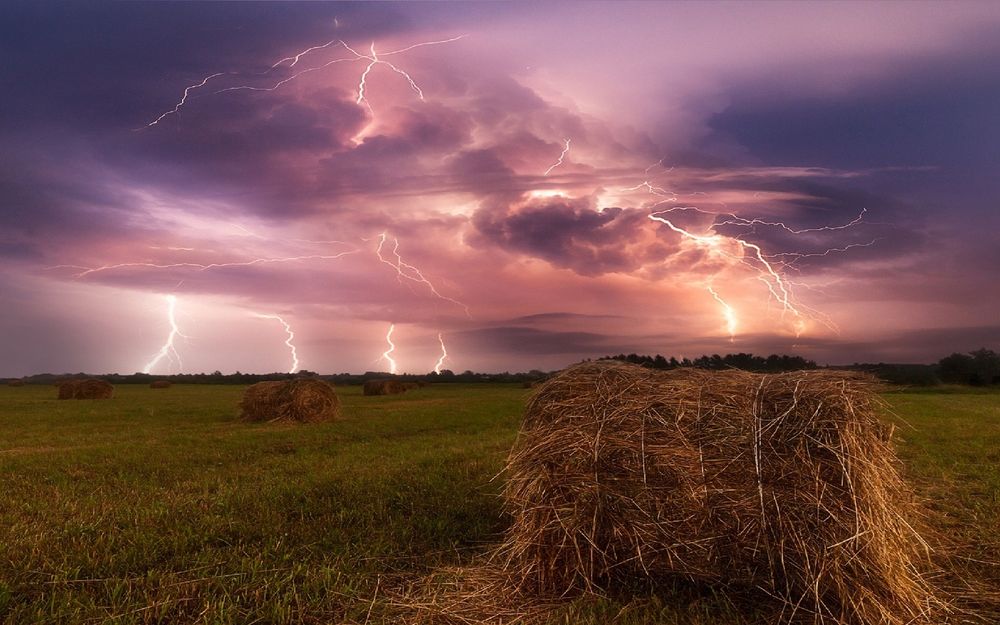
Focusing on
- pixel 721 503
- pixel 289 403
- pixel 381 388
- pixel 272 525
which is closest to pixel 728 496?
pixel 721 503

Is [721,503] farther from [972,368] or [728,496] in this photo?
[972,368]

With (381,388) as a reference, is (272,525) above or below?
below

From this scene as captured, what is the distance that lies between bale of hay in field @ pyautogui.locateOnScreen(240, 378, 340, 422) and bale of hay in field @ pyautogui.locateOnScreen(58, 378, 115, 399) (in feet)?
71.9

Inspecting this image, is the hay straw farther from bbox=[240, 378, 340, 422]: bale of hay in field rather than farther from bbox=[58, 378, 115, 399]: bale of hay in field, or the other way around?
bbox=[58, 378, 115, 399]: bale of hay in field

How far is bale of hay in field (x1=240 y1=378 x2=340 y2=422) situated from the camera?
23750mm

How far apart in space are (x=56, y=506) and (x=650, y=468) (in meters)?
8.38

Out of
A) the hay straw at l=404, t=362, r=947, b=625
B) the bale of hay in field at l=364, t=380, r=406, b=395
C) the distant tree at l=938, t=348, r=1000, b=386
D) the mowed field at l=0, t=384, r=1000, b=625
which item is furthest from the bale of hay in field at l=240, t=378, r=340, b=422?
the distant tree at l=938, t=348, r=1000, b=386

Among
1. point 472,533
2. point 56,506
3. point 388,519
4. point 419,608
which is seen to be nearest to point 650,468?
point 419,608

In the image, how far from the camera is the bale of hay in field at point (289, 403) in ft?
77.9

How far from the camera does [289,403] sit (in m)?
24.0

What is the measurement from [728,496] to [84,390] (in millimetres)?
44768

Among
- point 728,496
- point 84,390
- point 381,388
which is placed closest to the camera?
point 728,496

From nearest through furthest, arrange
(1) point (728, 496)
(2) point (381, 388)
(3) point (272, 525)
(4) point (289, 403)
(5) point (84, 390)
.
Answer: (1) point (728, 496) → (3) point (272, 525) → (4) point (289, 403) → (5) point (84, 390) → (2) point (381, 388)

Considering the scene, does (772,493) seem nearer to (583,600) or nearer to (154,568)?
(583,600)
